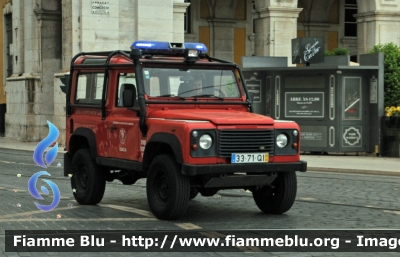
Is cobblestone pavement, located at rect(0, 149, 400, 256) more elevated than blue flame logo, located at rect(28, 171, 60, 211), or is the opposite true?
blue flame logo, located at rect(28, 171, 60, 211)

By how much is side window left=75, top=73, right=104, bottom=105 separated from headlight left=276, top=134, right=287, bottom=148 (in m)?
2.75

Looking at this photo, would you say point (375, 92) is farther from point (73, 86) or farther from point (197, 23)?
point (197, 23)

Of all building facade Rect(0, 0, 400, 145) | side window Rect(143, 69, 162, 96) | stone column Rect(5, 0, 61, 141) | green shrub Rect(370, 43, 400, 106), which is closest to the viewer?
side window Rect(143, 69, 162, 96)

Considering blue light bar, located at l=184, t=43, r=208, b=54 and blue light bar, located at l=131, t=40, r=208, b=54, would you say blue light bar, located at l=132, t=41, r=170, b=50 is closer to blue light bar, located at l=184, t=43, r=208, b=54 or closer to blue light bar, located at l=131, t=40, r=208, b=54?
blue light bar, located at l=131, t=40, r=208, b=54

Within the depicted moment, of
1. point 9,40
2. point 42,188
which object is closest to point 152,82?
point 42,188

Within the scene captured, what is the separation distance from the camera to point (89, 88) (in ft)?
43.0

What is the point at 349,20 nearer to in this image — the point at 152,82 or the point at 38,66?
the point at 38,66

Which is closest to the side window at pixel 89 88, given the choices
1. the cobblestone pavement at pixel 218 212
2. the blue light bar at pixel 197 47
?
the blue light bar at pixel 197 47

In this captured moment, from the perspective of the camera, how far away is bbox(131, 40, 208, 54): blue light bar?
12227mm

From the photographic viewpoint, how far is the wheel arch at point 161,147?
10812 millimetres

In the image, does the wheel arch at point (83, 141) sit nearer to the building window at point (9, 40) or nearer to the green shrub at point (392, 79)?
the green shrub at point (392, 79)

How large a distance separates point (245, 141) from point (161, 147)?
1.13 metres

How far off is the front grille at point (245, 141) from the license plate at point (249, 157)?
5 centimetres

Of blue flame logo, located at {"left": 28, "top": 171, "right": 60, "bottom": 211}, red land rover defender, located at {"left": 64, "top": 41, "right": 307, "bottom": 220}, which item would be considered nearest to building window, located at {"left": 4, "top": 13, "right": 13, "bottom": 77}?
red land rover defender, located at {"left": 64, "top": 41, "right": 307, "bottom": 220}
